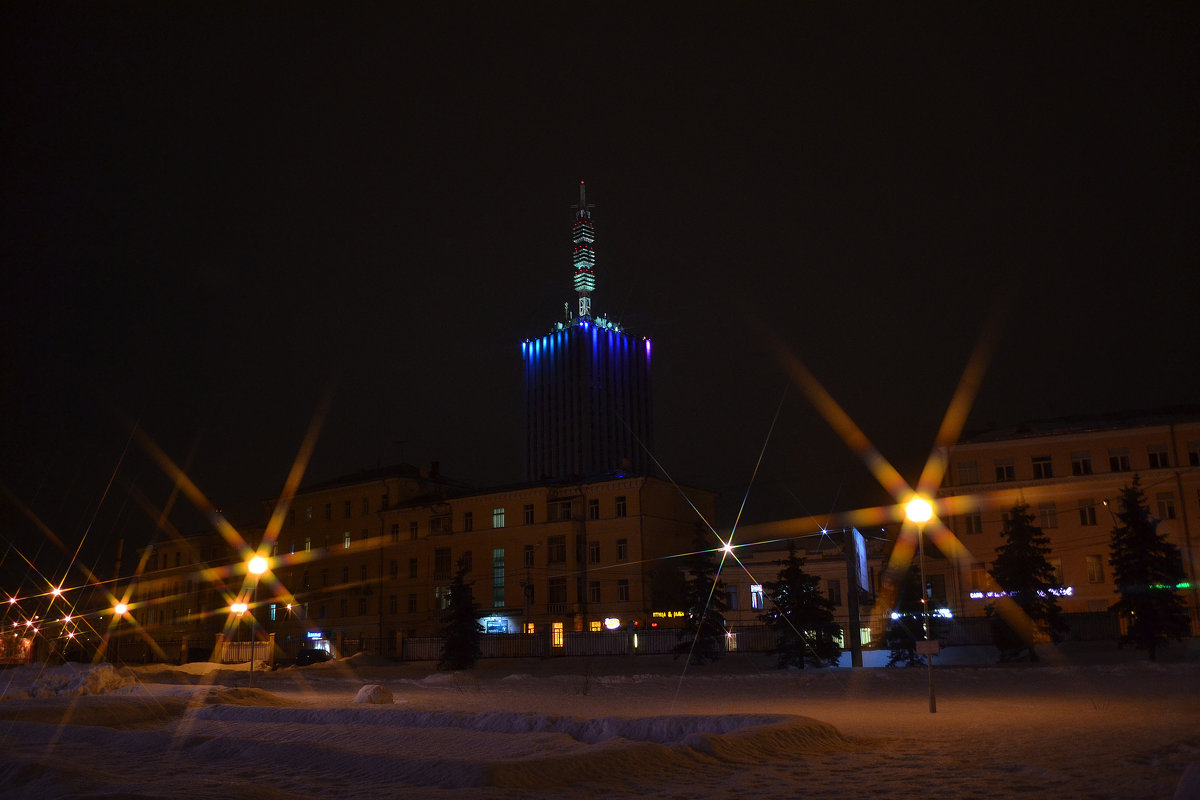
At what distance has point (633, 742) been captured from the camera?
12961 millimetres

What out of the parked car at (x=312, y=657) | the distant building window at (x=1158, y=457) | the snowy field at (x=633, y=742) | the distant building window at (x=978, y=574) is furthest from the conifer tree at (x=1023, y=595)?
the parked car at (x=312, y=657)

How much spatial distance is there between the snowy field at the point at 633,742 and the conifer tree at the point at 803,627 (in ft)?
29.8

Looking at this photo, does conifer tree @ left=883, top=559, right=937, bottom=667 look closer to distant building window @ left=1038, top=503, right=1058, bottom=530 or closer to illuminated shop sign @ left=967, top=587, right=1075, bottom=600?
illuminated shop sign @ left=967, top=587, right=1075, bottom=600

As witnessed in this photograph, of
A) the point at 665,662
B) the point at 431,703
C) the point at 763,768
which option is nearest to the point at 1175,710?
the point at 763,768

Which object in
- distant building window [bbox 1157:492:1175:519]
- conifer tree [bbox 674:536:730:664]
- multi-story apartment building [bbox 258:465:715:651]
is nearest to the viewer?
conifer tree [bbox 674:536:730:664]

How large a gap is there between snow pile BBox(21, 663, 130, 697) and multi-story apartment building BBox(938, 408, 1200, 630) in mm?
40128

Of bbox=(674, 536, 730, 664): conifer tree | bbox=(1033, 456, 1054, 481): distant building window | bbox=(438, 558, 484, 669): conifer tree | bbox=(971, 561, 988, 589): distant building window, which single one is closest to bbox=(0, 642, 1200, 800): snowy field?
bbox=(674, 536, 730, 664): conifer tree

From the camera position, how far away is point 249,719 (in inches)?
746

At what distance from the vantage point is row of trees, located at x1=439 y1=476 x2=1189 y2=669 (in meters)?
34.2

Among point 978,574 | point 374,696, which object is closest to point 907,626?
point 978,574

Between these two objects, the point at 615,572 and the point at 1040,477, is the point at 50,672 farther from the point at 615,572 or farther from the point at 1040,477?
the point at 1040,477

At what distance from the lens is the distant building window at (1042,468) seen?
2103 inches

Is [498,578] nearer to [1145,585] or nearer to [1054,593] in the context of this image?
[1054,593]

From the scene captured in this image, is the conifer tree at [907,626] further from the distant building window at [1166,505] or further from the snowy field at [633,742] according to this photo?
the distant building window at [1166,505]
